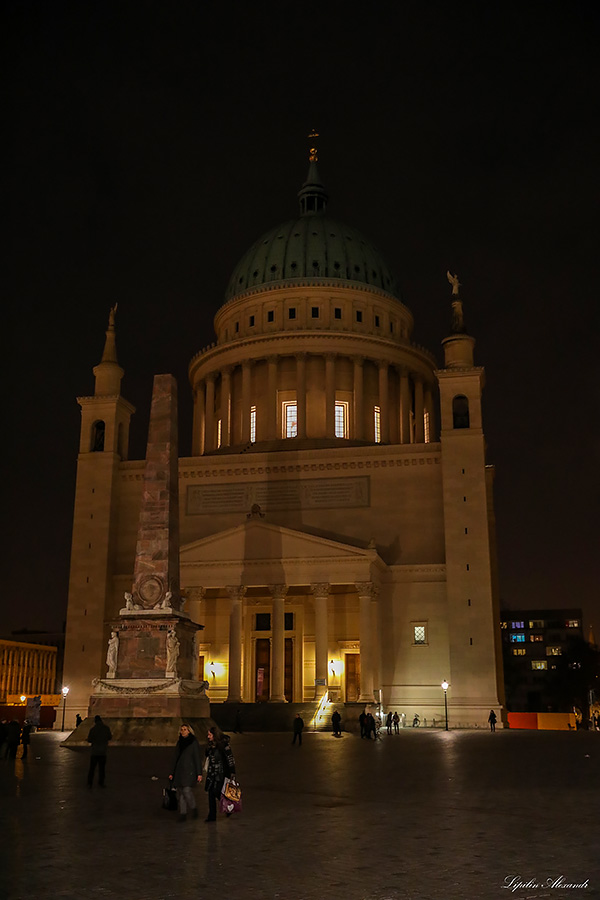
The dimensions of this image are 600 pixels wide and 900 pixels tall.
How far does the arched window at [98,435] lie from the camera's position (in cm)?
6481

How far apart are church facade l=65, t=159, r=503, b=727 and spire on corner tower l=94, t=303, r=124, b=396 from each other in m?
0.11

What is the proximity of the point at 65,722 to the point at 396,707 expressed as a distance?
765 inches

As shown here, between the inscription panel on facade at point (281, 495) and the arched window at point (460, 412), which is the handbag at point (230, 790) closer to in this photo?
the inscription panel on facade at point (281, 495)

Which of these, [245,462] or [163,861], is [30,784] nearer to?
[163,861]

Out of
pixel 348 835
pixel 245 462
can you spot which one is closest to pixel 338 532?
pixel 245 462

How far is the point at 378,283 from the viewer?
79500 mm

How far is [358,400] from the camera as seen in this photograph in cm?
7225

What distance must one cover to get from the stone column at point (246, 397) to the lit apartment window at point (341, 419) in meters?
6.65

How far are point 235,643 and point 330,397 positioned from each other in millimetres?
23830

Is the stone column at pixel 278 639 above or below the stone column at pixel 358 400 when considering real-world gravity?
below

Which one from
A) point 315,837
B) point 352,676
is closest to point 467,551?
point 352,676

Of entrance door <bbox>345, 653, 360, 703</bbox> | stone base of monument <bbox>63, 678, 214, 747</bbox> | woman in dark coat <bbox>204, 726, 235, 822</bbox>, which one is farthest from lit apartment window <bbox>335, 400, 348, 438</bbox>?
woman in dark coat <bbox>204, 726, 235, 822</bbox>

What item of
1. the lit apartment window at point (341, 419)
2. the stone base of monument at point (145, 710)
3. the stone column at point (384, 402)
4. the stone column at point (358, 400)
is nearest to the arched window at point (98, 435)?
the lit apartment window at point (341, 419)

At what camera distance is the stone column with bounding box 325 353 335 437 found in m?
71.3
